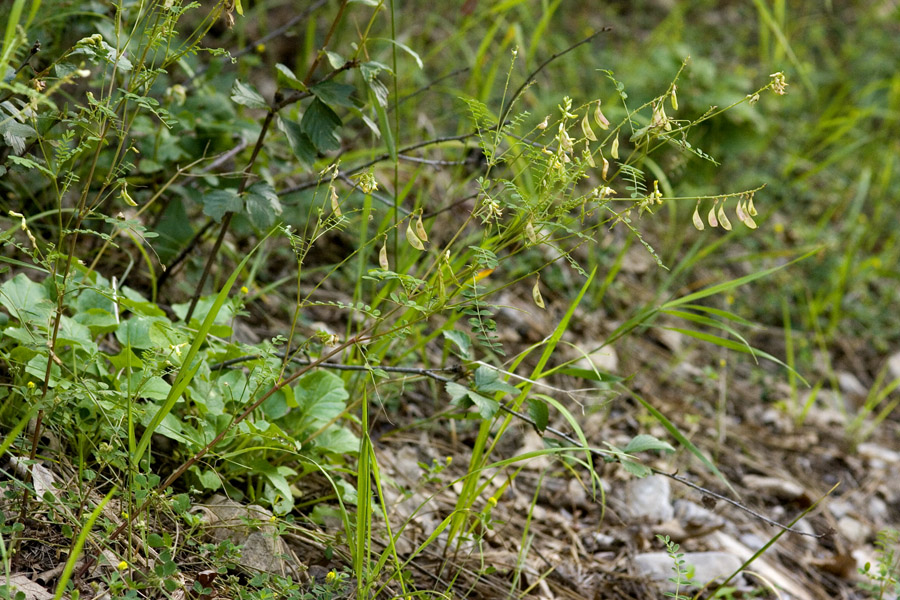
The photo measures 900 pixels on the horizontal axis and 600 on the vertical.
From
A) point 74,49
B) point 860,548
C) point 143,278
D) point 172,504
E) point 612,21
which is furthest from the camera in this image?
point 612,21

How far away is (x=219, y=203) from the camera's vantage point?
1.61m

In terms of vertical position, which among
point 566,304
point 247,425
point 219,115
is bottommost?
point 566,304

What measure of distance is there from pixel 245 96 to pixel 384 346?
631mm

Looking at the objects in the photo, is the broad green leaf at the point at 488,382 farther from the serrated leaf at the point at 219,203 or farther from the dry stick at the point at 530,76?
the serrated leaf at the point at 219,203

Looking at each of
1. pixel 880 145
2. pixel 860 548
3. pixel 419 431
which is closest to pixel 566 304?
pixel 419 431

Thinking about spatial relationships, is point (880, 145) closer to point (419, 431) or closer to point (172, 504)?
point (419, 431)

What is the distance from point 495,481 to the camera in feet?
6.82

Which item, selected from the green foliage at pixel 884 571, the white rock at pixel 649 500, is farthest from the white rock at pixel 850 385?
the white rock at pixel 649 500

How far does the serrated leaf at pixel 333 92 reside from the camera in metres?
1.55

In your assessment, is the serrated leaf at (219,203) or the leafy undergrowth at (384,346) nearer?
the leafy undergrowth at (384,346)

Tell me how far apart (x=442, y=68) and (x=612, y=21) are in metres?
1.59

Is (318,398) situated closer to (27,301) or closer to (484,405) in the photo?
(484,405)

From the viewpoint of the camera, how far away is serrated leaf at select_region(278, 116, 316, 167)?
5.22 ft

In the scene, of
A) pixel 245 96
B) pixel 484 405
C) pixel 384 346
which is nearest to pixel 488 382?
pixel 484 405
